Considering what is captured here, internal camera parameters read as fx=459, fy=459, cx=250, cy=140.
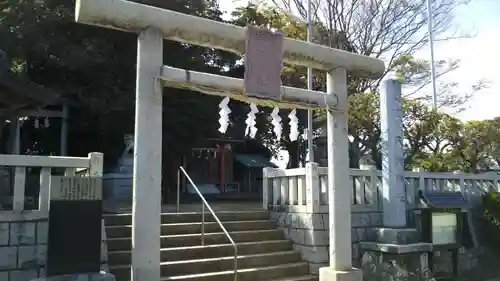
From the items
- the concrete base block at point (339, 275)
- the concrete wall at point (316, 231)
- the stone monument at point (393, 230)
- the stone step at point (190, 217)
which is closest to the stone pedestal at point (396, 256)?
the stone monument at point (393, 230)

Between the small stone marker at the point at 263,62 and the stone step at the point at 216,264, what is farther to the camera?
the stone step at the point at 216,264

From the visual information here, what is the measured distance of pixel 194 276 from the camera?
285 inches

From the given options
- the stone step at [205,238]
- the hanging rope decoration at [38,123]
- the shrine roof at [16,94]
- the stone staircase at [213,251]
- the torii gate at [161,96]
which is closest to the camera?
the torii gate at [161,96]

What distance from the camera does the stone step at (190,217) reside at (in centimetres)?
808

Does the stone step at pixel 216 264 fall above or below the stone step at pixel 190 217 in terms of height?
below

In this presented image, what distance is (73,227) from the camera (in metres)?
5.48

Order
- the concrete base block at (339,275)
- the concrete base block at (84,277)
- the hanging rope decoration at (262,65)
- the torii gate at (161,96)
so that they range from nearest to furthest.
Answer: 1. the concrete base block at (84,277)
2. the torii gate at (161,96)
3. the hanging rope decoration at (262,65)
4. the concrete base block at (339,275)

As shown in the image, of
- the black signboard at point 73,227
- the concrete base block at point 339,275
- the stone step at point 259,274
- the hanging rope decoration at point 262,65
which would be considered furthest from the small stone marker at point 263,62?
the stone step at point 259,274

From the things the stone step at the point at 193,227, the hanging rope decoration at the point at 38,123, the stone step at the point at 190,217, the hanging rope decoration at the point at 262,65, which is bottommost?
the stone step at the point at 193,227

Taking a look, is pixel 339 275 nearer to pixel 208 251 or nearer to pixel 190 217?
pixel 208 251

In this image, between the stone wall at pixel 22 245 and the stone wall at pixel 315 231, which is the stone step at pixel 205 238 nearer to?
the stone wall at pixel 315 231

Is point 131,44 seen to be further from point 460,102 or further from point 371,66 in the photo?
point 460,102

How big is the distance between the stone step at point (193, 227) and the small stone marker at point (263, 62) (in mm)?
3128

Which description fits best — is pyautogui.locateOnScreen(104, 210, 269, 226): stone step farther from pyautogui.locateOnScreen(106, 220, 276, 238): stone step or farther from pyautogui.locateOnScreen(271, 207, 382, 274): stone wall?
pyautogui.locateOnScreen(271, 207, 382, 274): stone wall
